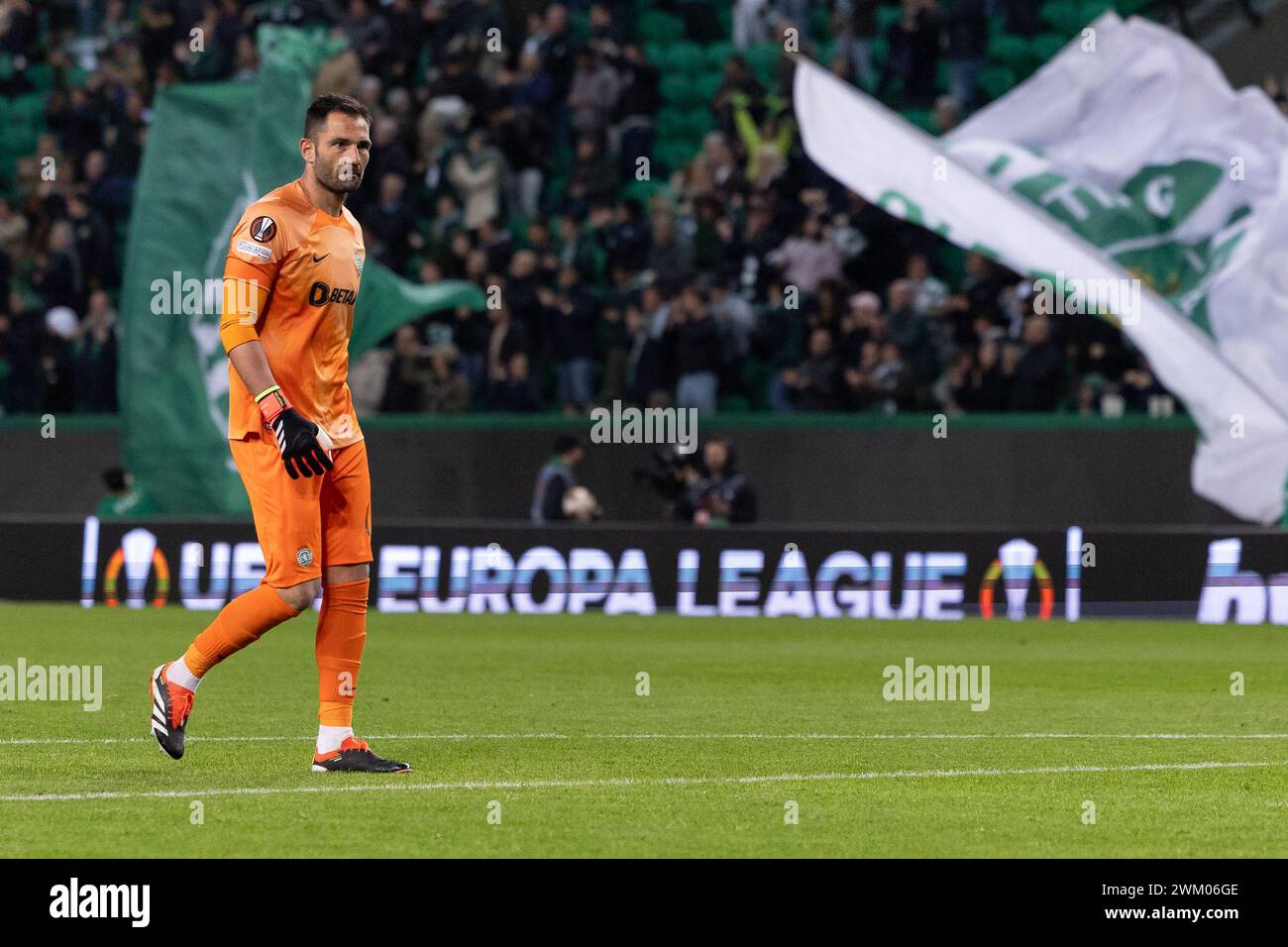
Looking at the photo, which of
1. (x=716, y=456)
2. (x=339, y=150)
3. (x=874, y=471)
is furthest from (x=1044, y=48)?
(x=339, y=150)

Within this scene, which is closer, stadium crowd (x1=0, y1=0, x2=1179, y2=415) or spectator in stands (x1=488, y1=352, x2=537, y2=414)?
stadium crowd (x1=0, y1=0, x2=1179, y2=415)

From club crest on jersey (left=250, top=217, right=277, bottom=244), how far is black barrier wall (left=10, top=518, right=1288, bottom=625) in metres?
11.3

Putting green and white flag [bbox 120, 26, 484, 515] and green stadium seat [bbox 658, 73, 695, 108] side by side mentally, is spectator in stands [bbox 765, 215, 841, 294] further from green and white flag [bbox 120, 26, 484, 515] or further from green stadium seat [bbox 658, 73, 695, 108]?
green stadium seat [bbox 658, 73, 695, 108]

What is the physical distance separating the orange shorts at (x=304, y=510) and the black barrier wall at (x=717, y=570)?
1095 centimetres

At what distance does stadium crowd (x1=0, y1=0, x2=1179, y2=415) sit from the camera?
71.4 ft

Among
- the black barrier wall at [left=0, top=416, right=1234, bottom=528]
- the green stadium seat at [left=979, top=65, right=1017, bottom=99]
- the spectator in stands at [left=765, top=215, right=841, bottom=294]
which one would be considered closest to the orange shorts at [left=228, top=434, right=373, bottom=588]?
the black barrier wall at [left=0, top=416, right=1234, bottom=528]

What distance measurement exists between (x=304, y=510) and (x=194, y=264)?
12.9m

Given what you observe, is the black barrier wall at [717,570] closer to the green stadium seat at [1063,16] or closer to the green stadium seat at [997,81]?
the green stadium seat at [997,81]

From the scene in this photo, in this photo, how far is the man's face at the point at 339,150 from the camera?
898cm

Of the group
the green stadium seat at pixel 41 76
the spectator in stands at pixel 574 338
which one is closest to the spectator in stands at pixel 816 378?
the spectator in stands at pixel 574 338

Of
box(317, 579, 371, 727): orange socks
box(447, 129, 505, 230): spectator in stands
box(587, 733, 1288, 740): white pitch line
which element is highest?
box(447, 129, 505, 230): spectator in stands

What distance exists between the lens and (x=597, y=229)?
2372cm

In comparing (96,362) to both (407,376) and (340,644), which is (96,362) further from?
(340,644)
